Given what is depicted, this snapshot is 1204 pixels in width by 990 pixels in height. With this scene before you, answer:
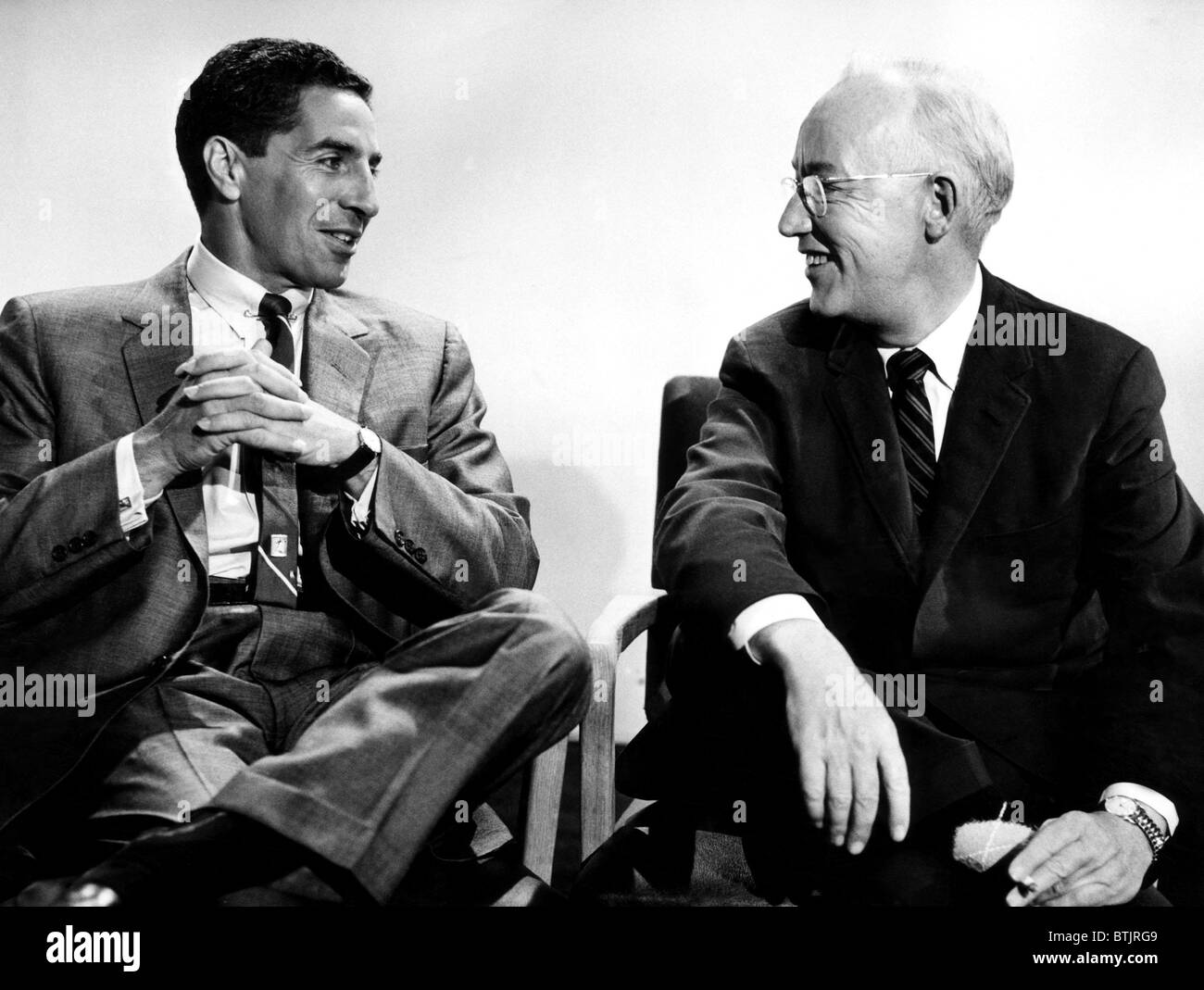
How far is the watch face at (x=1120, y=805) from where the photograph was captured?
5.17 feet

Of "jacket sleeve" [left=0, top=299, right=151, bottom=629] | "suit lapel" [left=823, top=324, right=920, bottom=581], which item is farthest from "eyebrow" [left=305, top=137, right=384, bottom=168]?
"suit lapel" [left=823, top=324, right=920, bottom=581]

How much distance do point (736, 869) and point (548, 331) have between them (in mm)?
1252

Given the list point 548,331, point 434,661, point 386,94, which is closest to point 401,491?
point 434,661

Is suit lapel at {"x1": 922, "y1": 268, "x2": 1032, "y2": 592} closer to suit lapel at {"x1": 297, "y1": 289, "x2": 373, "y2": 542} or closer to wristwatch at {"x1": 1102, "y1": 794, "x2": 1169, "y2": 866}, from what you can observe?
wristwatch at {"x1": 1102, "y1": 794, "x2": 1169, "y2": 866}

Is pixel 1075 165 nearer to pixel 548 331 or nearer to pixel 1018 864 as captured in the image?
pixel 548 331

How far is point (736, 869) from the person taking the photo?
166 cm

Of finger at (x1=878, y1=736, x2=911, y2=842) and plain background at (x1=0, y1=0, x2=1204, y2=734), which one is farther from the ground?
plain background at (x1=0, y1=0, x2=1204, y2=734)

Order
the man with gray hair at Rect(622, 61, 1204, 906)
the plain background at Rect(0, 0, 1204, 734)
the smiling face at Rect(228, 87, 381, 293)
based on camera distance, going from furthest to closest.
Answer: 1. the plain background at Rect(0, 0, 1204, 734)
2. the smiling face at Rect(228, 87, 381, 293)
3. the man with gray hair at Rect(622, 61, 1204, 906)

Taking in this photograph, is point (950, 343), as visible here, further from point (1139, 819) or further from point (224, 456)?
point (224, 456)

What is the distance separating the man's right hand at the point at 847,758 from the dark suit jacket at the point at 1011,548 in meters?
0.20

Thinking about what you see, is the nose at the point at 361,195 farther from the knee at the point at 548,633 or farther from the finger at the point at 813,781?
the finger at the point at 813,781

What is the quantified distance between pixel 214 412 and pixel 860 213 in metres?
0.95

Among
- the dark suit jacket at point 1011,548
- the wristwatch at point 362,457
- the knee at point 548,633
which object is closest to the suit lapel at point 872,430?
the dark suit jacket at point 1011,548

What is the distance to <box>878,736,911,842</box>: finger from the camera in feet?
4.47
